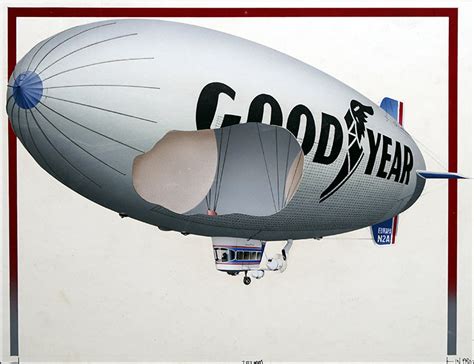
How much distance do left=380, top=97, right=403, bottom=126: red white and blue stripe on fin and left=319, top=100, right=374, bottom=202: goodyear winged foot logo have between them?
144 centimetres

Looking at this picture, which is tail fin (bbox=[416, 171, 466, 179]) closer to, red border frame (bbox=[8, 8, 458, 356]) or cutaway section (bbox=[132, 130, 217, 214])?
red border frame (bbox=[8, 8, 458, 356])

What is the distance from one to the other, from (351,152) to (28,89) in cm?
288

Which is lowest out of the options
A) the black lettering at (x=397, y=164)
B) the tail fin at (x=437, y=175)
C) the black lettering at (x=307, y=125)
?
the tail fin at (x=437, y=175)

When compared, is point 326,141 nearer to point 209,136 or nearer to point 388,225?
point 209,136

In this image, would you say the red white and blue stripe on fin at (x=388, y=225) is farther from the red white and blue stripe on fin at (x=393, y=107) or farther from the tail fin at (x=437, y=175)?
the tail fin at (x=437, y=175)

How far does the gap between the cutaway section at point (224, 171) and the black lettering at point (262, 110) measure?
1.48 ft

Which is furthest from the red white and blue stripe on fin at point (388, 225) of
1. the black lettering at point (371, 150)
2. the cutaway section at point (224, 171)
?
the cutaway section at point (224, 171)

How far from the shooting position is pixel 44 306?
8.12m

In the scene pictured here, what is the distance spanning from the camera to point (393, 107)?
819 cm

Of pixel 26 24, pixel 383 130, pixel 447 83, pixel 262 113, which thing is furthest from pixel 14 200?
pixel 447 83

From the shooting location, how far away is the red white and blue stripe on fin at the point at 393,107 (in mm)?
8125

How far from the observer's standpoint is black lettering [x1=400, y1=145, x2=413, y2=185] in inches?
296

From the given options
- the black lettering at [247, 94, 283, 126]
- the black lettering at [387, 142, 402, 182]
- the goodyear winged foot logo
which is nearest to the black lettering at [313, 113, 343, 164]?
the goodyear winged foot logo

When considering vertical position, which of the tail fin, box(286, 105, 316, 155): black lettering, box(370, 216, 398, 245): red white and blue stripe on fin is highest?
box(286, 105, 316, 155): black lettering
